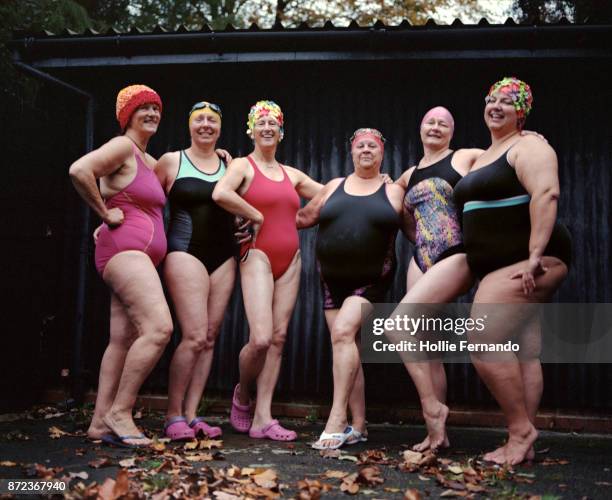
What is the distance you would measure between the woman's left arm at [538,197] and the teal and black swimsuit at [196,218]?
Answer: 85.6 inches

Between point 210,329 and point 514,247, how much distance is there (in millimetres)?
2275

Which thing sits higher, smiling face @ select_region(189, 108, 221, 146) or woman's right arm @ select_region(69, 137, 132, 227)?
smiling face @ select_region(189, 108, 221, 146)

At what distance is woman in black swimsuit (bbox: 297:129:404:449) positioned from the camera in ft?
14.6

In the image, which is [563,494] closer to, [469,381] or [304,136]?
[469,381]

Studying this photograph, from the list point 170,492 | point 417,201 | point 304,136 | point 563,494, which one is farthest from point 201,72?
point 563,494

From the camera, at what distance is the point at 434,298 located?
13.9ft

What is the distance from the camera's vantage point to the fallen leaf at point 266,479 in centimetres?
331

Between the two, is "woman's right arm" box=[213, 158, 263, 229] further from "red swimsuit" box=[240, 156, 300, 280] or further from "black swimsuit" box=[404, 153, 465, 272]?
"black swimsuit" box=[404, 153, 465, 272]

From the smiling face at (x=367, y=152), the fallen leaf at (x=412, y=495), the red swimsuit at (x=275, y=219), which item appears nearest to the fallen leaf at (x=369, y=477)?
the fallen leaf at (x=412, y=495)

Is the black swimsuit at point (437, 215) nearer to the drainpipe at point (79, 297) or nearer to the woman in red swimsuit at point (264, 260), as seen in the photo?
the woman in red swimsuit at point (264, 260)

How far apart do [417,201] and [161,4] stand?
1122cm

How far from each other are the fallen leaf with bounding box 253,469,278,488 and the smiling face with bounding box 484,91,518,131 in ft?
8.56

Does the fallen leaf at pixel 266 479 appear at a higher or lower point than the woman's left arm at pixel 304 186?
lower

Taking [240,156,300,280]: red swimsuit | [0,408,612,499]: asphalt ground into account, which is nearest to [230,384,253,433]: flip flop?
[0,408,612,499]: asphalt ground
